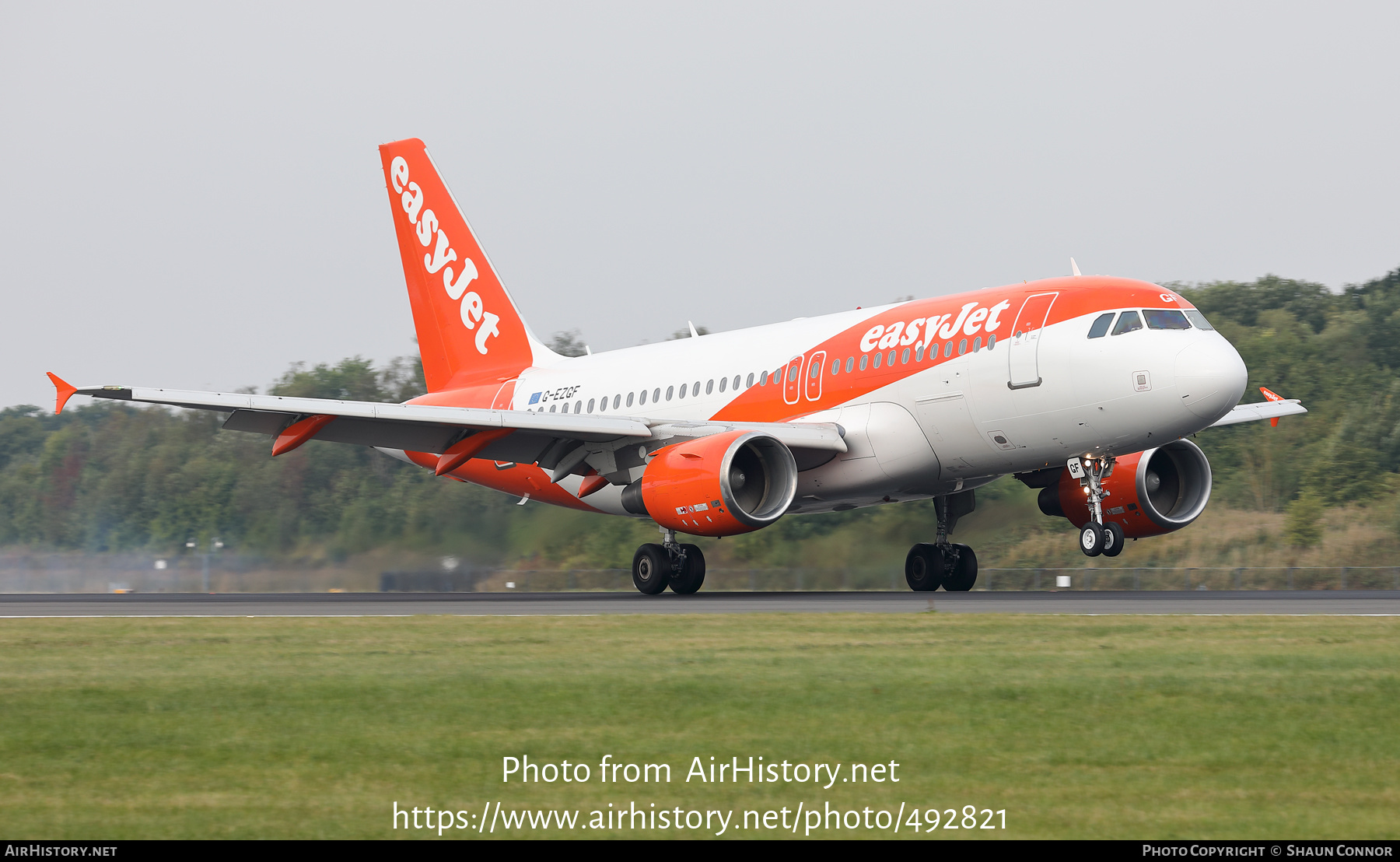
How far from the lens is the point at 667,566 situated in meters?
26.5

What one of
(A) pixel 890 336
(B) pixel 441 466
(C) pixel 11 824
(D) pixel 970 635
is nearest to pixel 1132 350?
(A) pixel 890 336

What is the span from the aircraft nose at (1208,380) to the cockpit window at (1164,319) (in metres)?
0.53

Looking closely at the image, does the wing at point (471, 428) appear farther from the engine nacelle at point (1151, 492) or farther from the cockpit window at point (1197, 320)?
the cockpit window at point (1197, 320)

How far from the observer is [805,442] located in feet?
81.1

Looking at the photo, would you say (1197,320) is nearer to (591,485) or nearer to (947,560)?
(947,560)

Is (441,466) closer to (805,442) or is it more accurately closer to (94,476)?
(805,442)

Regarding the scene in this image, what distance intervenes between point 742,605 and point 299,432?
9.15 m

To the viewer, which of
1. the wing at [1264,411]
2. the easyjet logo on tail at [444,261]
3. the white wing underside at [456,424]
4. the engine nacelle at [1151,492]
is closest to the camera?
the white wing underside at [456,424]

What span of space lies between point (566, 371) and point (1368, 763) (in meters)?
25.1

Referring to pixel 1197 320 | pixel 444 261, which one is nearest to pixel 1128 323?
pixel 1197 320

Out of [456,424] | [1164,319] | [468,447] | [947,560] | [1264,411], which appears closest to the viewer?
[1164,319]

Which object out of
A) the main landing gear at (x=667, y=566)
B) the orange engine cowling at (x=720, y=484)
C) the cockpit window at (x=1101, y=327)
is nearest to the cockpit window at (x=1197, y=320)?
the cockpit window at (x=1101, y=327)

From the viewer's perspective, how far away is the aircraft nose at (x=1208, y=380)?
22391 millimetres

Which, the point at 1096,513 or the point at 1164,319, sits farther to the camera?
the point at 1096,513
